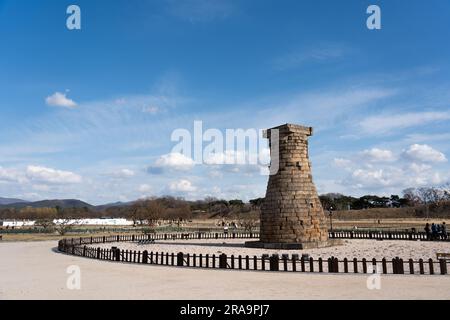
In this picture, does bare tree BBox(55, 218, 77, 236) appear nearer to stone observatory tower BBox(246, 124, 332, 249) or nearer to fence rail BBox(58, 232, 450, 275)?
fence rail BBox(58, 232, 450, 275)

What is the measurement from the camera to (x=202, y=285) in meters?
11.9

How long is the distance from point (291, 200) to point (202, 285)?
15319 millimetres

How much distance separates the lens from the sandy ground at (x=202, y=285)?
10281 mm

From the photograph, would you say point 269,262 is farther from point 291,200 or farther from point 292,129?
point 292,129

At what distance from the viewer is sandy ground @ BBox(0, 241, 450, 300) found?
10281mm

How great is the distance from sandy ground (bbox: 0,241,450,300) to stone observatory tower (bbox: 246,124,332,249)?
1182 cm

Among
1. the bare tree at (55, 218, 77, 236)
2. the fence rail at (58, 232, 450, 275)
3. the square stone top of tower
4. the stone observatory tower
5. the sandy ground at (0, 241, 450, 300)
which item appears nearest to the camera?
the sandy ground at (0, 241, 450, 300)

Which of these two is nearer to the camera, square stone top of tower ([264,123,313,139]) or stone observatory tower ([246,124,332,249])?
stone observatory tower ([246,124,332,249])

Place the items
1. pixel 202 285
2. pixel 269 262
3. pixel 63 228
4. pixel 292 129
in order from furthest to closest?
pixel 63 228 < pixel 292 129 < pixel 269 262 < pixel 202 285

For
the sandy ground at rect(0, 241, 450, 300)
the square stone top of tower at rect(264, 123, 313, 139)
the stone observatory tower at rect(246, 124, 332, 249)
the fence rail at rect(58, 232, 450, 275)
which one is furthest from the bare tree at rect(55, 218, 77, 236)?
the sandy ground at rect(0, 241, 450, 300)

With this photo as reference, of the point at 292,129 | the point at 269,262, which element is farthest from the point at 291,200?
the point at 269,262

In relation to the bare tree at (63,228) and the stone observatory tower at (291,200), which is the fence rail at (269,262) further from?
the bare tree at (63,228)
